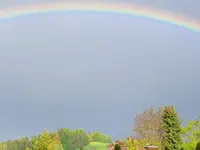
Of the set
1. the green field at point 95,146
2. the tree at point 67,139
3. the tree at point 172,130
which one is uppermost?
the tree at point 67,139

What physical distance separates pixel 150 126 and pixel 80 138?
72.9 metres

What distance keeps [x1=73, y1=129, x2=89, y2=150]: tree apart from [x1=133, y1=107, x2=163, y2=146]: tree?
67.1m

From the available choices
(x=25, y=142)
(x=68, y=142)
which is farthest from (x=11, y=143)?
(x=68, y=142)

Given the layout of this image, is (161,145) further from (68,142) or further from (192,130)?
(68,142)

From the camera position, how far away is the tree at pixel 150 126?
215 feet

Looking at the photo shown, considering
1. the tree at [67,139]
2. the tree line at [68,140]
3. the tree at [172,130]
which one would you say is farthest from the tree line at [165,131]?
the tree at [67,139]

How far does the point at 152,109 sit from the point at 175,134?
17800mm

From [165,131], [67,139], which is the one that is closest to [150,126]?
[165,131]

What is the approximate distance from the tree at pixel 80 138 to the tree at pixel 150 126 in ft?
220

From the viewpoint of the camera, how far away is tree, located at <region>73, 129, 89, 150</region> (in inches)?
5281

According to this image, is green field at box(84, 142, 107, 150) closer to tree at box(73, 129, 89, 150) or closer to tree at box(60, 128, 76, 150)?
tree at box(73, 129, 89, 150)

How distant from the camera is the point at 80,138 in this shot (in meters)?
136

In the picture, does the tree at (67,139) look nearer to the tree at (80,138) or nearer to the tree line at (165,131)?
the tree at (80,138)

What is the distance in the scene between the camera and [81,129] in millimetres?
140250
